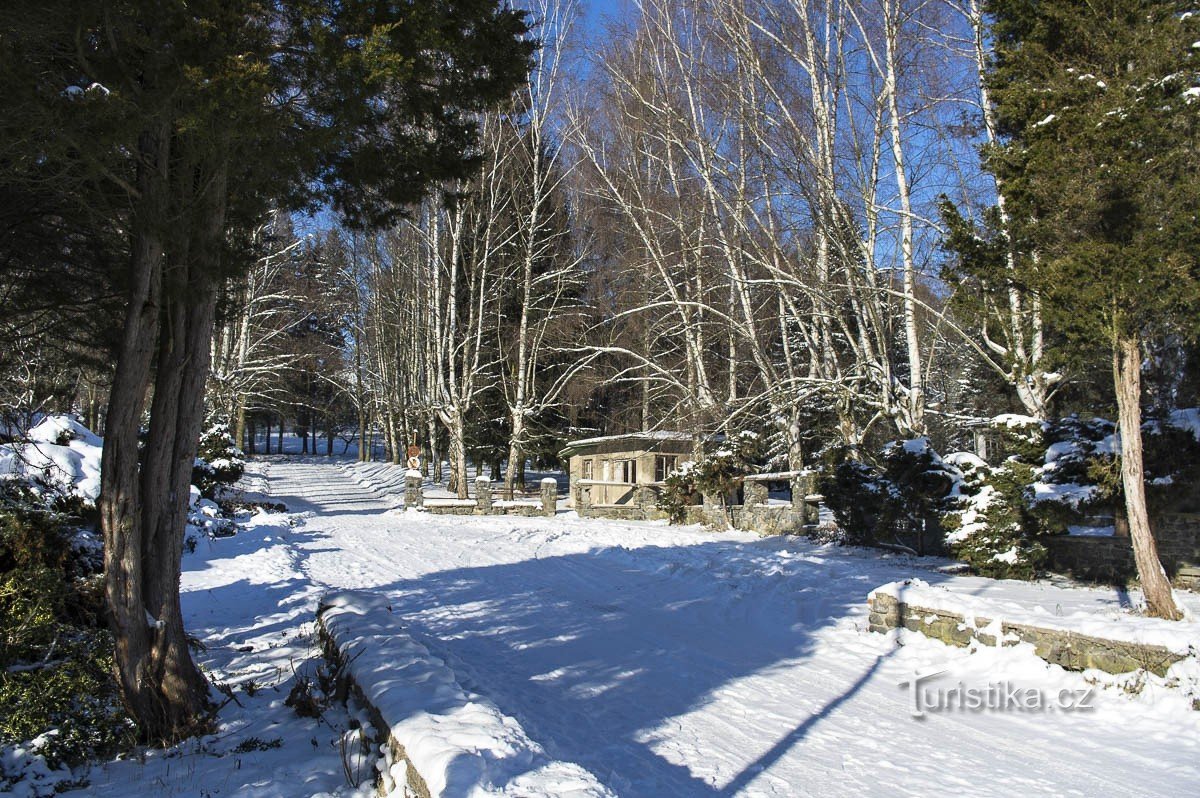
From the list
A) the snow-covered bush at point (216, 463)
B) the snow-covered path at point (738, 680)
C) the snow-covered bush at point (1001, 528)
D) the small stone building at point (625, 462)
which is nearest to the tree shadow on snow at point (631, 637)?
the snow-covered path at point (738, 680)

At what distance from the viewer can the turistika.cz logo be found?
257 inches

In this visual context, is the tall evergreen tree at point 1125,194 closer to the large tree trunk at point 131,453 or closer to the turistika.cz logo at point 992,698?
the turistika.cz logo at point 992,698

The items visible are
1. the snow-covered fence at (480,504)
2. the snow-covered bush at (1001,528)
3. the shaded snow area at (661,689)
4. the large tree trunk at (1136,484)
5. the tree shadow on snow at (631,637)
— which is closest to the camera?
the shaded snow area at (661,689)

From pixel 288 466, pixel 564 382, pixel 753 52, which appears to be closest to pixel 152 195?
pixel 753 52

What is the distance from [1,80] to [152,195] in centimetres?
108

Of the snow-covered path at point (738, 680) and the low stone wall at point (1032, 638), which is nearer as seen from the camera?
the snow-covered path at point (738, 680)

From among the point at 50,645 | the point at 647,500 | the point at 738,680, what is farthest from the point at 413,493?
the point at 50,645

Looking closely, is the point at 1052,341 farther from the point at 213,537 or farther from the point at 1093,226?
the point at 213,537

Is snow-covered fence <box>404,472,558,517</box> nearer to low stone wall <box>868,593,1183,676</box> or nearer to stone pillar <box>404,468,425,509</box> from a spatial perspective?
stone pillar <box>404,468,425,509</box>

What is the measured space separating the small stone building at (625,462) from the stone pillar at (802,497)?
6556 mm

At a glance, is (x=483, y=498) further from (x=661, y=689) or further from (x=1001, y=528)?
(x=661, y=689)

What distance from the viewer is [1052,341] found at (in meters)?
13.3

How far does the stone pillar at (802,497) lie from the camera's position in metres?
16.8

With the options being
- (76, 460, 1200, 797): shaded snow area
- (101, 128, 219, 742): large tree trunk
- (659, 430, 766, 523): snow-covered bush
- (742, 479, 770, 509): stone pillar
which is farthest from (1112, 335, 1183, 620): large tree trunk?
(659, 430, 766, 523): snow-covered bush
